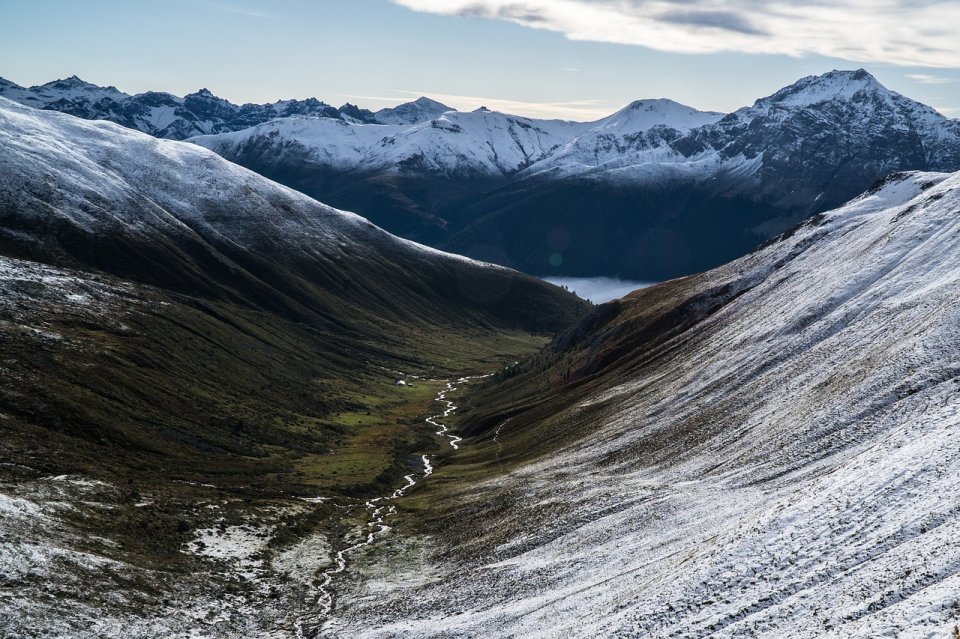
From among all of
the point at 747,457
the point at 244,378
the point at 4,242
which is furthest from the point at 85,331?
the point at 747,457

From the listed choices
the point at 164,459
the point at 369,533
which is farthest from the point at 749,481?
the point at 164,459

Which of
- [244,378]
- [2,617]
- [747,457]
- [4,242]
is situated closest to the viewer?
[2,617]

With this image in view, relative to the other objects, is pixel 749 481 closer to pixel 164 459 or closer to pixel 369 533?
pixel 369 533

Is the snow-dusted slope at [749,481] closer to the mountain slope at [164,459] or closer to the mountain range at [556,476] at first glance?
the mountain range at [556,476]

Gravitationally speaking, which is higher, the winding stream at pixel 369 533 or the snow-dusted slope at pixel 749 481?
the snow-dusted slope at pixel 749 481

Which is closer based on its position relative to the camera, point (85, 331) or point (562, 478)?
point (562, 478)

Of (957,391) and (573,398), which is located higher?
(957,391)

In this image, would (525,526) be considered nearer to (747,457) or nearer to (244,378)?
(747,457)

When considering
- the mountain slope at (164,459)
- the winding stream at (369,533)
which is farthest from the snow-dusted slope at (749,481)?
the mountain slope at (164,459)
